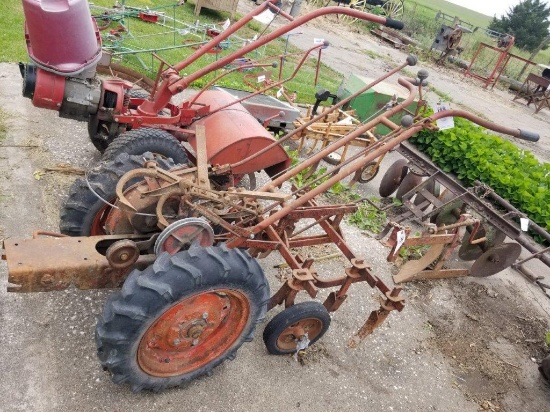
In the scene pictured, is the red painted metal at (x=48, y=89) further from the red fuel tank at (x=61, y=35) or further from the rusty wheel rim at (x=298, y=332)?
the rusty wheel rim at (x=298, y=332)

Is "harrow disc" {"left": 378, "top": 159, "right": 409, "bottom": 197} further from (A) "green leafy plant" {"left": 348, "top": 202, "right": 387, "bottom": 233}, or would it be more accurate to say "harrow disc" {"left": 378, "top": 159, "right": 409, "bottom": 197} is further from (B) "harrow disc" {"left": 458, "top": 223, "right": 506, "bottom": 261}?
(B) "harrow disc" {"left": 458, "top": 223, "right": 506, "bottom": 261}

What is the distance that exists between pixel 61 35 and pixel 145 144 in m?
1.11

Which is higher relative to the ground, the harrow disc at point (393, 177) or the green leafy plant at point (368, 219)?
the harrow disc at point (393, 177)

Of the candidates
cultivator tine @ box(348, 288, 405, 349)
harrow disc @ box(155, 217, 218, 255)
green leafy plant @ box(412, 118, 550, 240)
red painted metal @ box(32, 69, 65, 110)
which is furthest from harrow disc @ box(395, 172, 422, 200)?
red painted metal @ box(32, 69, 65, 110)

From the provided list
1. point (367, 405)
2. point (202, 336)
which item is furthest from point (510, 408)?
point (202, 336)

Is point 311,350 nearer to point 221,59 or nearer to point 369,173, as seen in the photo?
point 221,59

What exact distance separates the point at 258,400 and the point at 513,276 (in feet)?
13.2

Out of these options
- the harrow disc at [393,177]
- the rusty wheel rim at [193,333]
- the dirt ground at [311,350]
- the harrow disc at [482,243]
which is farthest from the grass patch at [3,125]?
the harrow disc at [482,243]

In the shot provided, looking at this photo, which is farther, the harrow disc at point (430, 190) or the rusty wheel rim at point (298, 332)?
the harrow disc at point (430, 190)

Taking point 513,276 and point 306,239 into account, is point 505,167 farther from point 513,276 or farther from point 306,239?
point 306,239

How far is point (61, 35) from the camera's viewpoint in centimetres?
368

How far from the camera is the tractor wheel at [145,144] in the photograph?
12.9ft

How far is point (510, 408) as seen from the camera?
12.1 ft

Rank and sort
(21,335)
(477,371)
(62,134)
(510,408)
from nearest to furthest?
(21,335) → (510,408) → (477,371) → (62,134)
